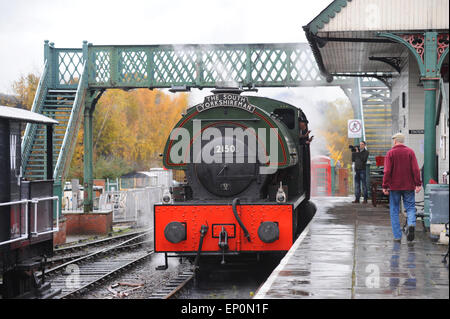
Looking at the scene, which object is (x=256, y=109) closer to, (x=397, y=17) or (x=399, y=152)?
(x=399, y=152)

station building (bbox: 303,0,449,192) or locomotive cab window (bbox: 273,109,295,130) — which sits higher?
station building (bbox: 303,0,449,192)

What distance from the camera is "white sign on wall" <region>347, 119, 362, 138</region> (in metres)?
Answer: 19.7

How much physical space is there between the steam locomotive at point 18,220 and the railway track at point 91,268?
758mm

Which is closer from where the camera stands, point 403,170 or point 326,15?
point 403,170

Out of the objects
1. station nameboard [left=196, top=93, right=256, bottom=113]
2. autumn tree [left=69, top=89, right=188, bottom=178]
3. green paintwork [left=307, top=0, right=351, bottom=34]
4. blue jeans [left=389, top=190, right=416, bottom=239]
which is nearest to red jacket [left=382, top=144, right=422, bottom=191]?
blue jeans [left=389, top=190, right=416, bottom=239]

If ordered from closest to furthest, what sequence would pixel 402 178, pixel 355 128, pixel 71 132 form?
pixel 402 178, pixel 71 132, pixel 355 128

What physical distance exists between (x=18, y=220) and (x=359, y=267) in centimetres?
479

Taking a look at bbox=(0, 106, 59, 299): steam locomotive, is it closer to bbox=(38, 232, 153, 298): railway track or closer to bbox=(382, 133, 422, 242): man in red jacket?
bbox=(38, 232, 153, 298): railway track

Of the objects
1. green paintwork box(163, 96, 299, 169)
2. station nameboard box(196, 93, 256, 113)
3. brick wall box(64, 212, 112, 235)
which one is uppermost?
station nameboard box(196, 93, 256, 113)

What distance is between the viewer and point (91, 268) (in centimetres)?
1311

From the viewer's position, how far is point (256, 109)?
10.4 metres

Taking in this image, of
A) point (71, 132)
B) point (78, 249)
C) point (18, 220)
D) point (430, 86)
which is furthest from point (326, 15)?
point (71, 132)

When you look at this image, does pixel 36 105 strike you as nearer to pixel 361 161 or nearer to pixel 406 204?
pixel 361 161

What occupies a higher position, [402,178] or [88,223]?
[402,178]
